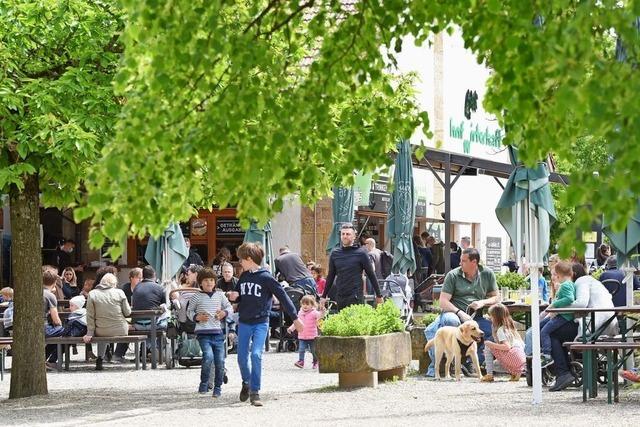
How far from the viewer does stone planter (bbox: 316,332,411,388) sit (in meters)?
16.0

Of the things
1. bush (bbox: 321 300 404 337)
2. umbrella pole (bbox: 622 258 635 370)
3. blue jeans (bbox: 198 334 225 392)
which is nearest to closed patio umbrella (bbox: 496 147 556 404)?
umbrella pole (bbox: 622 258 635 370)

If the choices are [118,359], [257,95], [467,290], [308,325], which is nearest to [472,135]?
[118,359]

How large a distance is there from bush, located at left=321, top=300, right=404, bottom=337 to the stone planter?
12cm

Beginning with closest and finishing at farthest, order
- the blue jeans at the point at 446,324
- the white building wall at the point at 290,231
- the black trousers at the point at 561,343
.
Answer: the black trousers at the point at 561,343
the blue jeans at the point at 446,324
the white building wall at the point at 290,231

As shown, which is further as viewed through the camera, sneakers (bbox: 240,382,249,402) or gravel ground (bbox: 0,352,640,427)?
sneakers (bbox: 240,382,249,402)

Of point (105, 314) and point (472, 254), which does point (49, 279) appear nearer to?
point (105, 314)

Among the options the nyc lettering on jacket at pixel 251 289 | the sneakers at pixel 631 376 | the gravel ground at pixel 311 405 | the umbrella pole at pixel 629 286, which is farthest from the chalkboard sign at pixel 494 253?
the nyc lettering on jacket at pixel 251 289

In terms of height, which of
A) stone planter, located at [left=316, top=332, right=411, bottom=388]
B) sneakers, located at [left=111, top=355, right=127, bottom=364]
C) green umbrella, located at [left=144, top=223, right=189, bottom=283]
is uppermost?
green umbrella, located at [left=144, top=223, right=189, bottom=283]

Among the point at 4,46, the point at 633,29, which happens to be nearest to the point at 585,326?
the point at 4,46

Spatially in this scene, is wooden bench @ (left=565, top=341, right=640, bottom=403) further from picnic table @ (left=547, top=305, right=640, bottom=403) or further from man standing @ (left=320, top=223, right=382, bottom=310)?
man standing @ (left=320, top=223, right=382, bottom=310)

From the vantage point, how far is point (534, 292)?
46.0 feet

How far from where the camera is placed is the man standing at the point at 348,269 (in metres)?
18.6

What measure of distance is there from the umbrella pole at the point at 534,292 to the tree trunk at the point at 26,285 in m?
5.09

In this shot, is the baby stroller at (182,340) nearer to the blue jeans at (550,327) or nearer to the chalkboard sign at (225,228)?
the blue jeans at (550,327)
